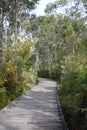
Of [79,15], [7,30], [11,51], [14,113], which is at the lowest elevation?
[14,113]

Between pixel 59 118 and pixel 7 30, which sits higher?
pixel 7 30

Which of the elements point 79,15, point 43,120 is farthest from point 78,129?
point 79,15

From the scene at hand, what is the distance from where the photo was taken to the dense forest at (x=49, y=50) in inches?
421

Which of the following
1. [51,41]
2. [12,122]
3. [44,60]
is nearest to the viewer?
[12,122]

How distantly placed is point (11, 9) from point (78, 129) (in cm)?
2394

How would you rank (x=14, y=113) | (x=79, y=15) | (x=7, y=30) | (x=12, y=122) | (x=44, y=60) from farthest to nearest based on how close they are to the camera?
(x=44, y=60) < (x=79, y=15) < (x=7, y=30) < (x=14, y=113) < (x=12, y=122)

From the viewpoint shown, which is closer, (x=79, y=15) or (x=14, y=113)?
(x=14, y=113)

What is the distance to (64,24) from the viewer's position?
52531 mm

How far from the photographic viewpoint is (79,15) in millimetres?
45719

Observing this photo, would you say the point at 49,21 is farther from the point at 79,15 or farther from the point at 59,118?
the point at 59,118

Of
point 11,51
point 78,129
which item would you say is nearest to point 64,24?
point 11,51

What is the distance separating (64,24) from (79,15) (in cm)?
702

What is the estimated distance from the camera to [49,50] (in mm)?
62938

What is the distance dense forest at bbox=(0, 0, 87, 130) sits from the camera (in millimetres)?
10703
